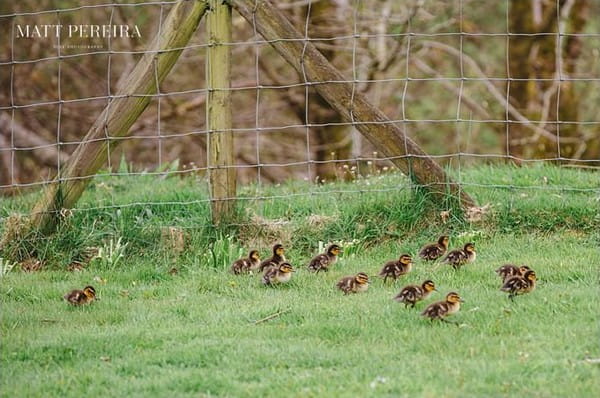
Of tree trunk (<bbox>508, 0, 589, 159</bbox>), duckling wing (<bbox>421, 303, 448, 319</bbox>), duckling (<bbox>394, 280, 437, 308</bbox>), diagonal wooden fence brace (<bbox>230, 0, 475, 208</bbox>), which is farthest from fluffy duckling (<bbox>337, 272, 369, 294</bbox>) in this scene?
tree trunk (<bbox>508, 0, 589, 159</bbox>)

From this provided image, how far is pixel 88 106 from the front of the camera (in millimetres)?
17781

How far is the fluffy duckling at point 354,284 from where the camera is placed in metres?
8.03

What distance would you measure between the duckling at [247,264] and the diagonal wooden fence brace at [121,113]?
162 cm

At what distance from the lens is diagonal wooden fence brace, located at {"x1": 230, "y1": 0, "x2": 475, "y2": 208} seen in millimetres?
9477

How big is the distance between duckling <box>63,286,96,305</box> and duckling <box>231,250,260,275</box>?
123 centimetres

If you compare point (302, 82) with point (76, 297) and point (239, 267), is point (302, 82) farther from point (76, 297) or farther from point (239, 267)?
point (76, 297)

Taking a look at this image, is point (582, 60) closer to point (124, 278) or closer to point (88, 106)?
point (88, 106)

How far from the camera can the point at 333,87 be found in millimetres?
9492

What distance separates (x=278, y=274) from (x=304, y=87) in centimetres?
803

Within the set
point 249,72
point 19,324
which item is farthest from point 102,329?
point 249,72

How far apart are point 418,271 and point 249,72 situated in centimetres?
971

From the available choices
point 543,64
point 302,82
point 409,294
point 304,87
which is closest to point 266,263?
point 409,294

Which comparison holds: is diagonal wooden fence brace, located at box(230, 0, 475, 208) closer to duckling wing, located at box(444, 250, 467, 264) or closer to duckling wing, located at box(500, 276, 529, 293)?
duckling wing, located at box(444, 250, 467, 264)

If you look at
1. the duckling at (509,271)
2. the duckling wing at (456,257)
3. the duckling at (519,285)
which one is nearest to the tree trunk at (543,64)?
the duckling wing at (456,257)
